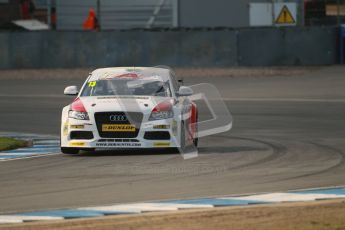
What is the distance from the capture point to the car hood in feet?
56.0

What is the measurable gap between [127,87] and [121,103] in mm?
733

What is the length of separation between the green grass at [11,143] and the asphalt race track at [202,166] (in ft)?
5.55

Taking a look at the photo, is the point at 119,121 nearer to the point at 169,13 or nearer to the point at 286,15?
the point at 286,15

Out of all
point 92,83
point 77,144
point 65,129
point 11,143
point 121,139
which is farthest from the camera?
point 11,143

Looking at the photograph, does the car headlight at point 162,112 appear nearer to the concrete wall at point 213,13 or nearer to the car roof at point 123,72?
the car roof at point 123,72

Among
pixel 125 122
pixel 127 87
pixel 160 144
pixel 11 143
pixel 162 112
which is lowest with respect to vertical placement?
pixel 11 143

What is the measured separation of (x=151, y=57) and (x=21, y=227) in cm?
2651

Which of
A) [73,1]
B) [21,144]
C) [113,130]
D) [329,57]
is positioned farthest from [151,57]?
[113,130]

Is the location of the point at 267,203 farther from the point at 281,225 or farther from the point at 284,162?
the point at 284,162

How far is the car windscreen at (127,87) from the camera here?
1784 cm

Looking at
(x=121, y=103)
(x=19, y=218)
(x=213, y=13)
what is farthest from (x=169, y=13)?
(x=19, y=218)

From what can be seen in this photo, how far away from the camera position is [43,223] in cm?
1088

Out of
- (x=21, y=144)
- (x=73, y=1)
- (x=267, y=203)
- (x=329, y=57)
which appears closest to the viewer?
(x=267, y=203)

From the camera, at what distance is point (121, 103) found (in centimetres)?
1727
